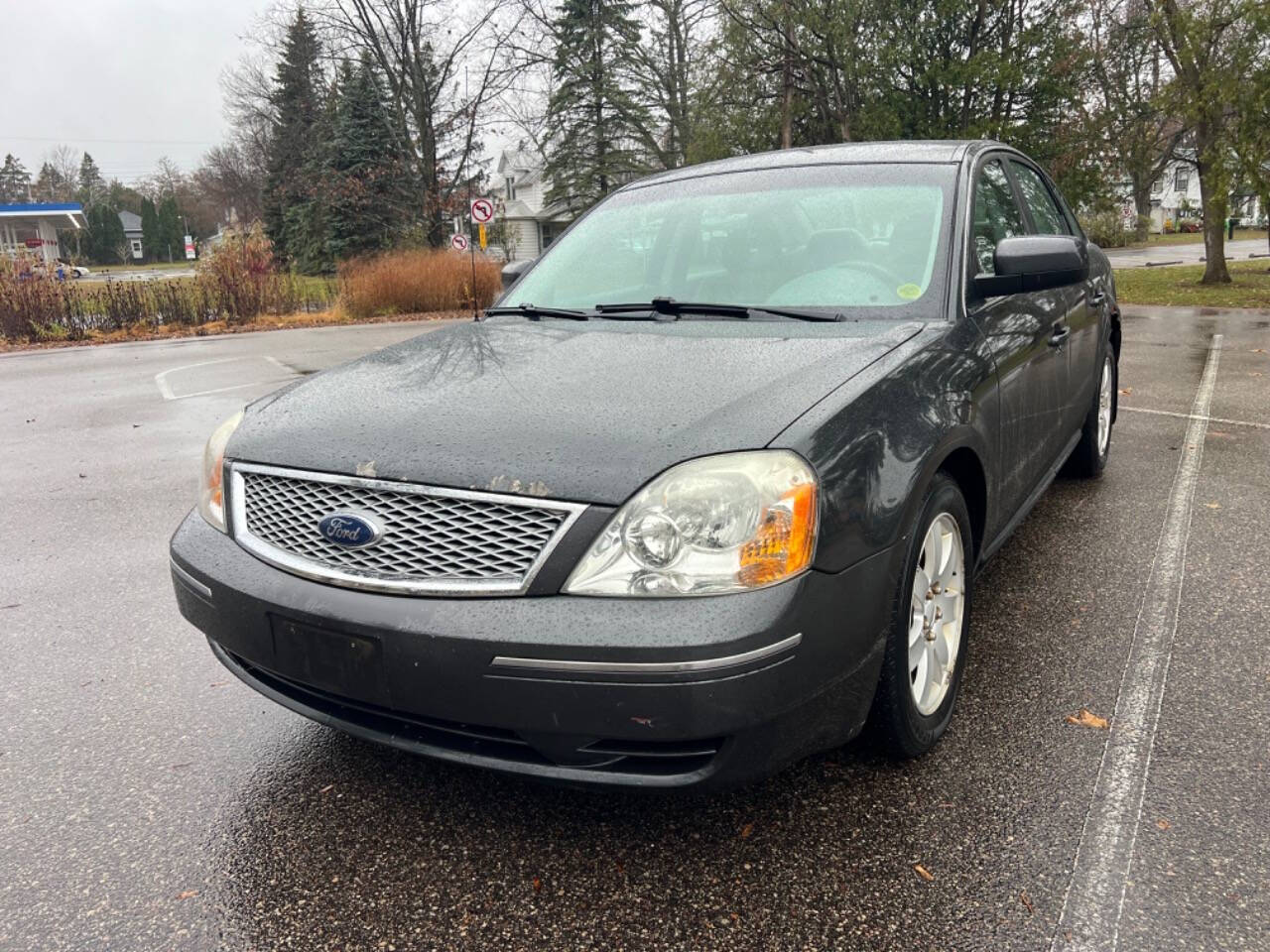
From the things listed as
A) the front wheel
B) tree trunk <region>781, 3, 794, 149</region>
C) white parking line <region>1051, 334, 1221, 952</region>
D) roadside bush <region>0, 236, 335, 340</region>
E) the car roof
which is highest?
tree trunk <region>781, 3, 794, 149</region>

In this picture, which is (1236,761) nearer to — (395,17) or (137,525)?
(137,525)

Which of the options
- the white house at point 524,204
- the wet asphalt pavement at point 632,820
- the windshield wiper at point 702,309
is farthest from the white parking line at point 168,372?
the white house at point 524,204

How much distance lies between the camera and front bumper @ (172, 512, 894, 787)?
1.77 metres

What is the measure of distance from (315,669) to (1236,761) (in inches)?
91.6

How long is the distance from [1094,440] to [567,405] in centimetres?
387

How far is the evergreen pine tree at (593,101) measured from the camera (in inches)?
1435

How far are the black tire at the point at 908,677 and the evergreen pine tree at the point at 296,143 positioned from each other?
1822 inches

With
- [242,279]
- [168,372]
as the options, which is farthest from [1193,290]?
[242,279]

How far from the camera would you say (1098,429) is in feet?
16.6

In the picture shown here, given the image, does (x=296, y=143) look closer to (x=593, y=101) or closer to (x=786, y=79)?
(x=593, y=101)

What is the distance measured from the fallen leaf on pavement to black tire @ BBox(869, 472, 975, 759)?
0.37 m

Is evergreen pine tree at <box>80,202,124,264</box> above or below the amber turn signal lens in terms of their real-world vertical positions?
above

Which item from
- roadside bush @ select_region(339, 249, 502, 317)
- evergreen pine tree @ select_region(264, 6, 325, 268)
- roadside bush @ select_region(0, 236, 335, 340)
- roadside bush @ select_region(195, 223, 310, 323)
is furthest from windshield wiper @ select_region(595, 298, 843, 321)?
A: evergreen pine tree @ select_region(264, 6, 325, 268)

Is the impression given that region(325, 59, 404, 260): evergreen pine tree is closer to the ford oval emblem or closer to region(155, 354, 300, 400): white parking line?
region(155, 354, 300, 400): white parking line
